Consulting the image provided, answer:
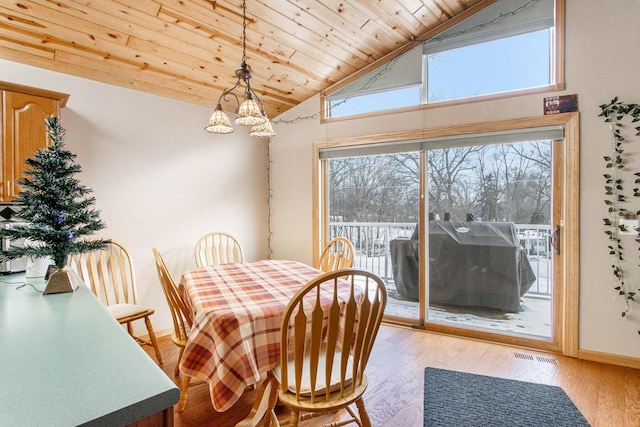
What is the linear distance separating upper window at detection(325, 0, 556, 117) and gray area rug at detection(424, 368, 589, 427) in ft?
7.82

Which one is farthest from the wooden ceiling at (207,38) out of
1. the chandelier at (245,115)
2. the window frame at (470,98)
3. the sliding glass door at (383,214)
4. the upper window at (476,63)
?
the sliding glass door at (383,214)

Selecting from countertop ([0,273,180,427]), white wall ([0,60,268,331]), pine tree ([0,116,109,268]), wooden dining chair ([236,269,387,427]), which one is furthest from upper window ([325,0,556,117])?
countertop ([0,273,180,427])

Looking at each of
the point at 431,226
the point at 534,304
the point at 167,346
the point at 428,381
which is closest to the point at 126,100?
the point at 167,346

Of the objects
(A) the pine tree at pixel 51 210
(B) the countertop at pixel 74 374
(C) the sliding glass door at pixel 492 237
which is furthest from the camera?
(C) the sliding glass door at pixel 492 237

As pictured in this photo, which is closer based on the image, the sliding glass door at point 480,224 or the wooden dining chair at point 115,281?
the wooden dining chair at point 115,281

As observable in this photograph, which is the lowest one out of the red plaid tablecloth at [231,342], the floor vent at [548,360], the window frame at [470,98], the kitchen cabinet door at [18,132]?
the floor vent at [548,360]

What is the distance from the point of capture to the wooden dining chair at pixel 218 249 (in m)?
3.43

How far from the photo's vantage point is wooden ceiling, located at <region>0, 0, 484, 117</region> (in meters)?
2.22

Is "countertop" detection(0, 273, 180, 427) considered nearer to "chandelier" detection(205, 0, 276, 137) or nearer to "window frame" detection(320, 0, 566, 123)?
"chandelier" detection(205, 0, 276, 137)

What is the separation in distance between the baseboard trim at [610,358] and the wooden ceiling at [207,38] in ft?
10.3

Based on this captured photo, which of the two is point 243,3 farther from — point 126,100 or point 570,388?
point 570,388

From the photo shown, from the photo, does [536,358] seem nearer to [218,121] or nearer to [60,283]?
[218,121]

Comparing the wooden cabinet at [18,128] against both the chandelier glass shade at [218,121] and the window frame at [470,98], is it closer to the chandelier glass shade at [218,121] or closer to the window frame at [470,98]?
the chandelier glass shade at [218,121]

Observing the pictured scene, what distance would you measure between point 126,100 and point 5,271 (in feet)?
5.65
